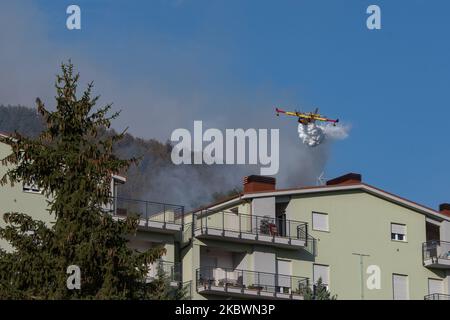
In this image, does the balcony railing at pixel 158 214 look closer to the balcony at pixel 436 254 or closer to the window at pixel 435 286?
the balcony at pixel 436 254

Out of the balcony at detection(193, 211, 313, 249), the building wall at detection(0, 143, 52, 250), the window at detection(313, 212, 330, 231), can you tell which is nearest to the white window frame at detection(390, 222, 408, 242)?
the window at detection(313, 212, 330, 231)

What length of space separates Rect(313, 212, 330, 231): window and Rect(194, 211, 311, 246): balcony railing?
1265mm

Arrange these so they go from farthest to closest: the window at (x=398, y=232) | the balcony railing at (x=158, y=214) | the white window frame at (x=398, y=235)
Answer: the window at (x=398, y=232), the white window frame at (x=398, y=235), the balcony railing at (x=158, y=214)

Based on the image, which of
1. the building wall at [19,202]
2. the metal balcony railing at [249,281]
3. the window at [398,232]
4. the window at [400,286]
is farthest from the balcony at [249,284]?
the building wall at [19,202]

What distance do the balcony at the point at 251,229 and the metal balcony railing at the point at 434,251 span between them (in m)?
7.45

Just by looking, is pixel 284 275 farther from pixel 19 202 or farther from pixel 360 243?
pixel 19 202

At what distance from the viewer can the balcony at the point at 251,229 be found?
207 ft

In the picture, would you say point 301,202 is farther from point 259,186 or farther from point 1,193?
point 1,193

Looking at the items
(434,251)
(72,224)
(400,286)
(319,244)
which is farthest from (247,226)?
(72,224)

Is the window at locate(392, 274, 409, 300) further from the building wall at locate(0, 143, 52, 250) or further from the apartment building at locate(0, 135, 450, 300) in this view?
the building wall at locate(0, 143, 52, 250)

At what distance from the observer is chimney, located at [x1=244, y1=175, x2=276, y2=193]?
66.6 metres

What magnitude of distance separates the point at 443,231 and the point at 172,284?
63.2ft
